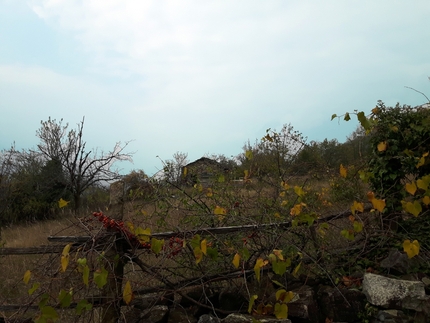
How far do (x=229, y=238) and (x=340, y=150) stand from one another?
16167 mm

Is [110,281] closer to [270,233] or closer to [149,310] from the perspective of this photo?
[149,310]

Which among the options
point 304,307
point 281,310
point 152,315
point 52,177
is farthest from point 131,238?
point 52,177

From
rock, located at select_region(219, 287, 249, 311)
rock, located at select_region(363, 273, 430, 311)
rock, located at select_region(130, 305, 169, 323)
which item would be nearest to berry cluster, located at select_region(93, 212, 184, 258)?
rock, located at select_region(130, 305, 169, 323)

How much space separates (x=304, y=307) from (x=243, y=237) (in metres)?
0.84

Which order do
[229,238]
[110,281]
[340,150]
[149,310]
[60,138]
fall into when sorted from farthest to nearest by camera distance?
[340,150], [60,138], [229,238], [149,310], [110,281]

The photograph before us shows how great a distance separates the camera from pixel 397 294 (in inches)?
128

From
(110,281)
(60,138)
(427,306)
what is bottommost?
(427,306)

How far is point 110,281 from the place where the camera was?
3.04 m

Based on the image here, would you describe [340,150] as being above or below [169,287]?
above

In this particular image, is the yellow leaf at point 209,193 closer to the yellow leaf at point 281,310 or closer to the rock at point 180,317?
the rock at point 180,317

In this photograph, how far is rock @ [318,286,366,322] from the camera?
10.9 ft

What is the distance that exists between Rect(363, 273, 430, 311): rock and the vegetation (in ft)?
1.14

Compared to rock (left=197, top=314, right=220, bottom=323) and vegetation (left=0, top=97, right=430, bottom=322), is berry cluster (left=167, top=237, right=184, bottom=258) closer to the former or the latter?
vegetation (left=0, top=97, right=430, bottom=322)

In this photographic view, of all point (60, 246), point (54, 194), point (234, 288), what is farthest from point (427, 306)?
point (54, 194)
